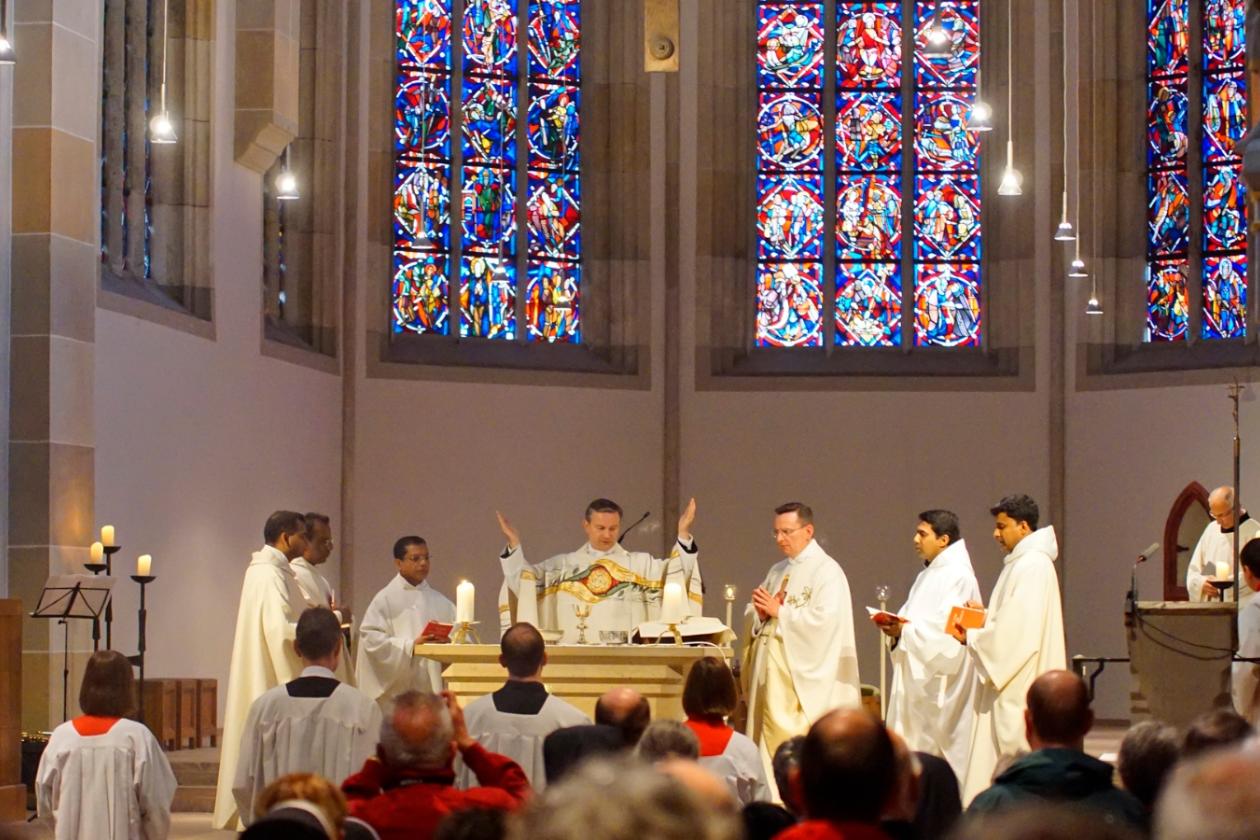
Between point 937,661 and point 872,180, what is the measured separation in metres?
8.64

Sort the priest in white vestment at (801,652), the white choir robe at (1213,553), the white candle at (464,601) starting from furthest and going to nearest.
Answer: the white choir robe at (1213,553)
the priest in white vestment at (801,652)
the white candle at (464,601)

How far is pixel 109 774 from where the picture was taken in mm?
6387

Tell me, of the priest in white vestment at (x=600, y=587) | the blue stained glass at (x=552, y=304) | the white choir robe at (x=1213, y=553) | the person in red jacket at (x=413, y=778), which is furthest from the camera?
the blue stained glass at (x=552, y=304)

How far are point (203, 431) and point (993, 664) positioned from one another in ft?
21.2

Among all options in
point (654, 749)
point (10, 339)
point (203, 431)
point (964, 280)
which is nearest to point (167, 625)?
point (203, 431)

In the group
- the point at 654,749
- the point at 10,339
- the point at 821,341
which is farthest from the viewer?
the point at 821,341

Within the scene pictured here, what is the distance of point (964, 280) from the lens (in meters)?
17.7

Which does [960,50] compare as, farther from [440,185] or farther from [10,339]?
[10,339]

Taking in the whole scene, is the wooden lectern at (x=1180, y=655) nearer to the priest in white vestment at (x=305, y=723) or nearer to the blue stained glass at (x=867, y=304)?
the blue stained glass at (x=867, y=304)

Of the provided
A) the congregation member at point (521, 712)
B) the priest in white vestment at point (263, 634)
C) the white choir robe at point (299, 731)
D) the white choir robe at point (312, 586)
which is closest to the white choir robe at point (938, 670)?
the white choir robe at point (312, 586)

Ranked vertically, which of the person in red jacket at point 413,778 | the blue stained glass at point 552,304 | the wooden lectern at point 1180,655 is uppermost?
the blue stained glass at point 552,304

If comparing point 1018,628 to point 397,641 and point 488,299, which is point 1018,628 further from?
point 488,299

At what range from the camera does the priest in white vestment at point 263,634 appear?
9711 millimetres

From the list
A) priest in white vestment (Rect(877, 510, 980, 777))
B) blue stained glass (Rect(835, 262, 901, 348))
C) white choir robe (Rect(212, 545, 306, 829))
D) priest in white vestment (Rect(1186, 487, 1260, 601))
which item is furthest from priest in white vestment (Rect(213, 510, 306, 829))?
blue stained glass (Rect(835, 262, 901, 348))
